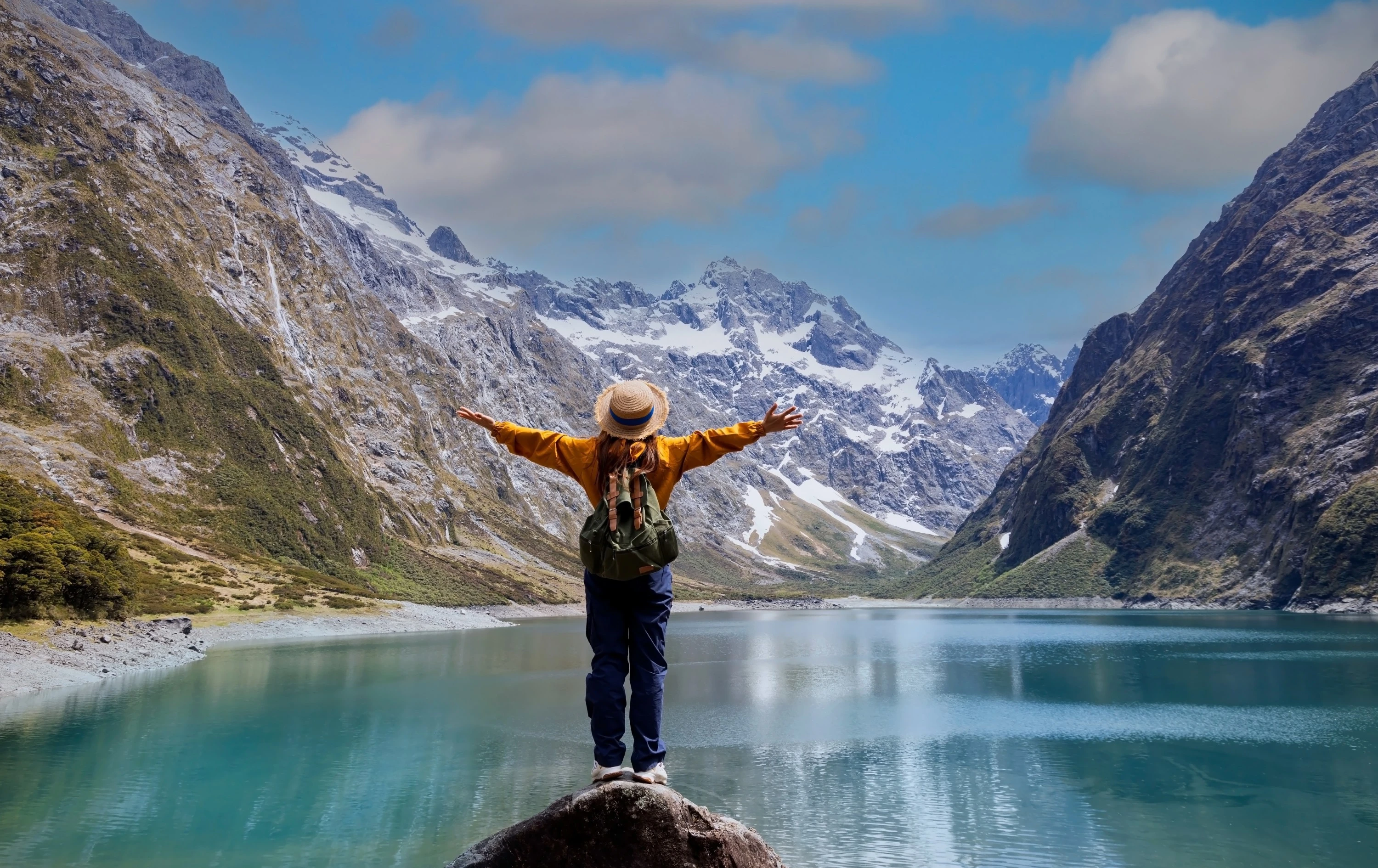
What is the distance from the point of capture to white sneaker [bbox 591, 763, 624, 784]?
397 inches

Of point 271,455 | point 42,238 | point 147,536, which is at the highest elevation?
point 42,238

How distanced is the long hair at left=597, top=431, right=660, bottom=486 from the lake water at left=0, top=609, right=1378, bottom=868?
77.9 ft

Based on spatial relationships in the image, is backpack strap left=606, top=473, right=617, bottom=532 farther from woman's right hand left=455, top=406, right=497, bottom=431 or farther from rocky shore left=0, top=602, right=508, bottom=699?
rocky shore left=0, top=602, right=508, bottom=699

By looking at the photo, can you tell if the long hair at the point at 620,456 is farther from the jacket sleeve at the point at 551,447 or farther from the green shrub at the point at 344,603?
the green shrub at the point at 344,603

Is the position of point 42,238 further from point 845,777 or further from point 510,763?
point 845,777

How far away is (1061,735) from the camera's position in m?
54.5

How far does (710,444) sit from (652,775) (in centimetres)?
363

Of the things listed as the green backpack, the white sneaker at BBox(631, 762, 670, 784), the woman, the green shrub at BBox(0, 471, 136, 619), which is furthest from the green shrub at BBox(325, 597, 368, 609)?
the green backpack

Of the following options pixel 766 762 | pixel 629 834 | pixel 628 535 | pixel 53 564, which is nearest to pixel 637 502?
pixel 628 535

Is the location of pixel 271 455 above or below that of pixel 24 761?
above

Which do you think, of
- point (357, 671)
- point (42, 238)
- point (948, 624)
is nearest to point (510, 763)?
point (357, 671)

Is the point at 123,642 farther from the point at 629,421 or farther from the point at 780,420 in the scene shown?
the point at 780,420

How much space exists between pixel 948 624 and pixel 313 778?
6628 inches

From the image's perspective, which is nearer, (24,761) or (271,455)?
(24,761)
